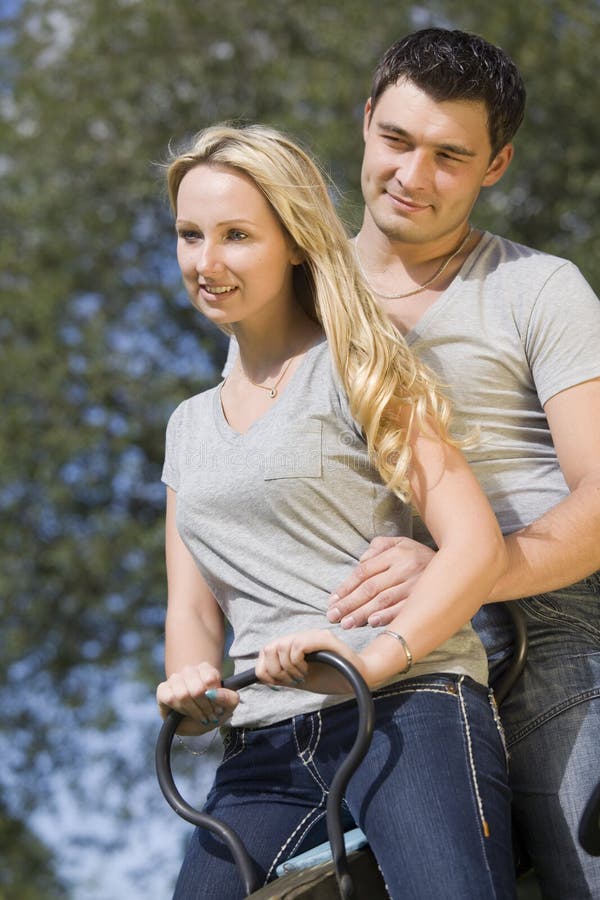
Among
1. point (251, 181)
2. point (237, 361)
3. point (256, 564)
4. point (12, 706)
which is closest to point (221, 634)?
point (256, 564)

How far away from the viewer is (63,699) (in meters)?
11.1

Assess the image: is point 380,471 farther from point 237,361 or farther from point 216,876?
point 216,876

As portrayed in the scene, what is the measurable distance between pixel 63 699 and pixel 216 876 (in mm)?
9230

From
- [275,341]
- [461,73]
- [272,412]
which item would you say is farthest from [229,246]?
[461,73]

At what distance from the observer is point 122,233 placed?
11367 mm

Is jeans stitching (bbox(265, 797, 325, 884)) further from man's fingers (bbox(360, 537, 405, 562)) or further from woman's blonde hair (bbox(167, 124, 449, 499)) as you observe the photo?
woman's blonde hair (bbox(167, 124, 449, 499))

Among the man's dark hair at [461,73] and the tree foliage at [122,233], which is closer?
the man's dark hair at [461,73]

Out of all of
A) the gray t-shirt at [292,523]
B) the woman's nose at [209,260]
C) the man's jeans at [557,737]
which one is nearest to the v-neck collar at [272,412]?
the gray t-shirt at [292,523]

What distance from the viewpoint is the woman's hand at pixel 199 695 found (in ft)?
6.77

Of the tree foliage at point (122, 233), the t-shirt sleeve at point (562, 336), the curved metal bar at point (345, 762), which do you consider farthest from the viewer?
the tree foliage at point (122, 233)

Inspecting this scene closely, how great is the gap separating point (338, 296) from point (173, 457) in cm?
46

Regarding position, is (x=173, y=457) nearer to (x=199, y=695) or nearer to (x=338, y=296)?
(x=338, y=296)

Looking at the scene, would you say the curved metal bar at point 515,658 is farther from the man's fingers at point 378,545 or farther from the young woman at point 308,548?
the man's fingers at point 378,545

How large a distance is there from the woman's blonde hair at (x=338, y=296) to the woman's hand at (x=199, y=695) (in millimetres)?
429
